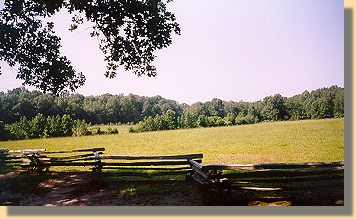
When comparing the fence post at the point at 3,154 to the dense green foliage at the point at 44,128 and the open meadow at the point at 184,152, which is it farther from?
the dense green foliage at the point at 44,128

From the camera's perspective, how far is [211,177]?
16.9 ft

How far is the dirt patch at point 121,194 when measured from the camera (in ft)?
15.9

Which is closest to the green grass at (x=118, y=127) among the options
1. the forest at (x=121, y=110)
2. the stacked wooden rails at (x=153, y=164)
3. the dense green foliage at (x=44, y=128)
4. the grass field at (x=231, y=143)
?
the grass field at (x=231, y=143)

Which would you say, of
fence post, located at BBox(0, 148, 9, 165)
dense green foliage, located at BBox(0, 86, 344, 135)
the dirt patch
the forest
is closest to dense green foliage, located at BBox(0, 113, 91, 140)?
the forest

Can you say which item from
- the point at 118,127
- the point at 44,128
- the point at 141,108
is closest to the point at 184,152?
the point at 141,108

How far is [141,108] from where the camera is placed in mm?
6355

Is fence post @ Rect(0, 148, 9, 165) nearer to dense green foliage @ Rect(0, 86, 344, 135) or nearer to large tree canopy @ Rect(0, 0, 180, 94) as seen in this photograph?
dense green foliage @ Rect(0, 86, 344, 135)

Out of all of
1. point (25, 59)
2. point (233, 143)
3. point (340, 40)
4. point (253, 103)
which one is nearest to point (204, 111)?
point (253, 103)

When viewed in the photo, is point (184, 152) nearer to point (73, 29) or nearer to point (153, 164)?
point (153, 164)

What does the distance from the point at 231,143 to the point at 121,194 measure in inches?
151

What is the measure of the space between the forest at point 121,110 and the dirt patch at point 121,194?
137cm

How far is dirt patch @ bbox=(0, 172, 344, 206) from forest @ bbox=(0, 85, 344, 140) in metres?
1.37

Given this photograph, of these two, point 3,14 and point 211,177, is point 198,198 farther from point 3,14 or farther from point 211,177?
point 3,14

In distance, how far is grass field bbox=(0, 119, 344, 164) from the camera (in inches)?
221
